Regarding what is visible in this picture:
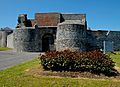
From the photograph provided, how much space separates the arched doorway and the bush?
3147 cm

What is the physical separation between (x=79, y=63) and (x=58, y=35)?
2630 cm

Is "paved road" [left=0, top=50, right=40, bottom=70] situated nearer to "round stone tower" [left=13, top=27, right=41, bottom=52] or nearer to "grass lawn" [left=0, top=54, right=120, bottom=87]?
"grass lawn" [left=0, top=54, right=120, bottom=87]

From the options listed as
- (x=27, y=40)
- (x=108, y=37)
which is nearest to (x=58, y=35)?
(x=27, y=40)

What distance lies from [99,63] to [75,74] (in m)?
1.33

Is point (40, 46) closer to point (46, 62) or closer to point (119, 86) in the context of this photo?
point (46, 62)

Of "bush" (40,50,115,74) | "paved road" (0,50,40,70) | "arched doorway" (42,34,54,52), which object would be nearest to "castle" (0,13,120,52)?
"arched doorway" (42,34,54,52)

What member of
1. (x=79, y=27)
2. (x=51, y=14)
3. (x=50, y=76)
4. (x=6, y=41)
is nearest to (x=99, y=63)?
(x=50, y=76)

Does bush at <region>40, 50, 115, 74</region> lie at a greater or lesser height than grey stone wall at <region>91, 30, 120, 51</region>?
lesser

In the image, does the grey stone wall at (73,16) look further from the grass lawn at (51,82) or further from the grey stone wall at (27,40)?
the grass lawn at (51,82)

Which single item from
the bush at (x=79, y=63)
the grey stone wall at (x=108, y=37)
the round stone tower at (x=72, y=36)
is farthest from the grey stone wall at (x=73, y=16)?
the bush at (x=79, y=63)

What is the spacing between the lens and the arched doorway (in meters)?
46.0

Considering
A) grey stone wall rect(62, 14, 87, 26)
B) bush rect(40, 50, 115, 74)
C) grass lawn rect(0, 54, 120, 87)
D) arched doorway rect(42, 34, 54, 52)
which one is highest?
grey stone wall rect(62, 14, 87, 26)

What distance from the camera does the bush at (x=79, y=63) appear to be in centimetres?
1362

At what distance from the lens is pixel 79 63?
13.9m
